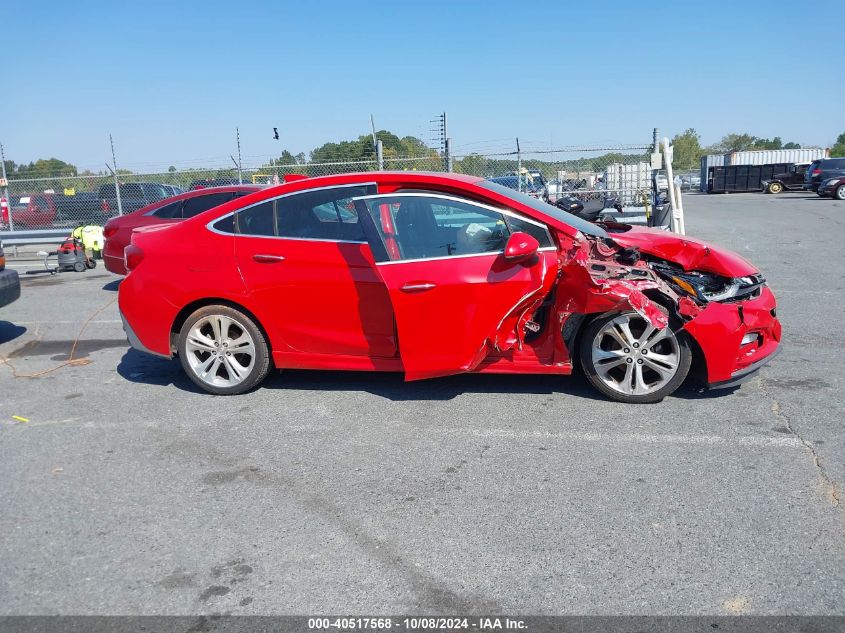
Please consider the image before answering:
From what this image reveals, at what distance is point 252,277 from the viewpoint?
17.5ft

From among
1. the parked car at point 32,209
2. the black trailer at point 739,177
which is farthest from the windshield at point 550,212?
the black trailer at point 739,177

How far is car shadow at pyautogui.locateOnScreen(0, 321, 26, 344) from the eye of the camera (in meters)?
7.89

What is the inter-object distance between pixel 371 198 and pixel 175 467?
2263mm

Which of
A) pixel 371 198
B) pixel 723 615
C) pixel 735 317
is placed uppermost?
pixel 371 198

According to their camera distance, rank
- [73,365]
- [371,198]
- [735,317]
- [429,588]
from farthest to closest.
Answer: [73,365], [371,198], [735,317], [429,588]

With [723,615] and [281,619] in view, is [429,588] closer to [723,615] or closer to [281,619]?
[281,619]

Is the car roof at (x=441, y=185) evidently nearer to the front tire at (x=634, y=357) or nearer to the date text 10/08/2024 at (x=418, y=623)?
the front tire at (x=634, y=357)

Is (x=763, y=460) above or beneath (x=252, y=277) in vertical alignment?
beneath

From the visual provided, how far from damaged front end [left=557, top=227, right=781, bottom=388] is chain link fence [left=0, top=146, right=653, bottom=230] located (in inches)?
386

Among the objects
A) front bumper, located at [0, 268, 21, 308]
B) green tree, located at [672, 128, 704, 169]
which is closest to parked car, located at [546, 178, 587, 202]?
front bumper, located at [0, 268, 21, 308]

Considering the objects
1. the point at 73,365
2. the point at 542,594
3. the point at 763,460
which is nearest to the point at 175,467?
the point at 542,594

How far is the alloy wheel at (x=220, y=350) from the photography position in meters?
5.45

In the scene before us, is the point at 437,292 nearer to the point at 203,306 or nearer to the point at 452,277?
the point at 452,277

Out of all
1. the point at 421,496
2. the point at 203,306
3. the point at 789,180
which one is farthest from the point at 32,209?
the point at 789,180
